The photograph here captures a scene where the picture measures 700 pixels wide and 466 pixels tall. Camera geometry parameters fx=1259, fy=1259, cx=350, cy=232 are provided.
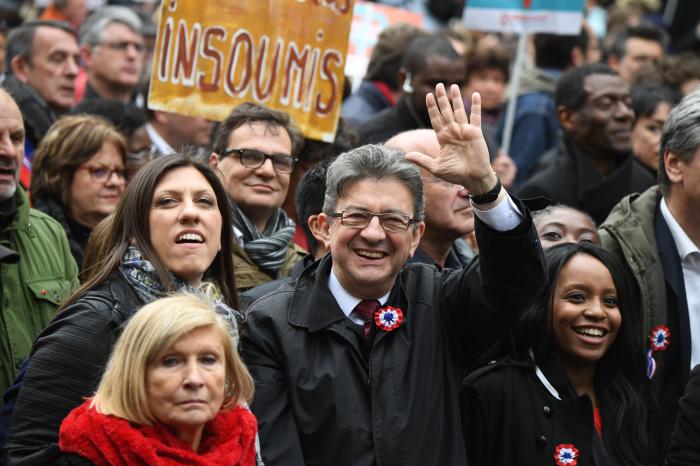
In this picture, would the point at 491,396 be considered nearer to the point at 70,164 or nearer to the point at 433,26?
the point at 70,164

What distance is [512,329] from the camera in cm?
536

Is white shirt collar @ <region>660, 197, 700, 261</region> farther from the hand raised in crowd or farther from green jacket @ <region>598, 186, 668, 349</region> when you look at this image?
the hand raised in crowd

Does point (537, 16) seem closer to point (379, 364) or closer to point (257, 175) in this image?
point (257, 175)

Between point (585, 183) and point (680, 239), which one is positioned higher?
point (585, 183)

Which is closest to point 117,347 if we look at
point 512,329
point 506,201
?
point 506,201

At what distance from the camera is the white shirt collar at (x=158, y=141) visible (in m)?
7.95

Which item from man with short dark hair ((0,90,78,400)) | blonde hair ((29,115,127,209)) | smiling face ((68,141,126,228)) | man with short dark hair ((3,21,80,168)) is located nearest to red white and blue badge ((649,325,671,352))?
man with short dark hair ((0,90,78,400))

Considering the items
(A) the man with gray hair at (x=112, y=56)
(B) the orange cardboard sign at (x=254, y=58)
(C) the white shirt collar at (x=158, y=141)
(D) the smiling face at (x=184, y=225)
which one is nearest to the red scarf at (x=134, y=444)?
(D) the smiling face at (x=184, y=225)

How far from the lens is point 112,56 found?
31.4 feet

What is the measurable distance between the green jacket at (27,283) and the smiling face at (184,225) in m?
0.78

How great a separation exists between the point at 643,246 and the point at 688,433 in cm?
134

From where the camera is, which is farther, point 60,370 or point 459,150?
point 459,150

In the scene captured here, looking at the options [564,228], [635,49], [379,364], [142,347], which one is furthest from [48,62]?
[635,49]

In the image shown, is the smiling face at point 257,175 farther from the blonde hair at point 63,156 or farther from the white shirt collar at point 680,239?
the white shirt collar at point 680,239
